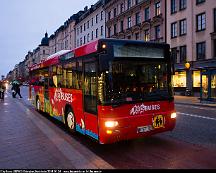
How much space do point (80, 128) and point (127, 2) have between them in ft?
128

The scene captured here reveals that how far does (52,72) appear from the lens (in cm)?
1171

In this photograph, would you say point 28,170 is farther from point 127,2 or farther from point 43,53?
point 43,53

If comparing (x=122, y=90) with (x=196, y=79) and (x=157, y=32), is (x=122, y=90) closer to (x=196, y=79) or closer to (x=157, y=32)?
(x=196, y=79)

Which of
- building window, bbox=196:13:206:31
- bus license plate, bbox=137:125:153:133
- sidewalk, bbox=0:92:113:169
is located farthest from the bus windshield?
building window, bbox=196:13:206:31

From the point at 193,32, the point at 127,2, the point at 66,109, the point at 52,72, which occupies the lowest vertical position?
the point at 66,109

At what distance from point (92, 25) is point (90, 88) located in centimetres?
5384

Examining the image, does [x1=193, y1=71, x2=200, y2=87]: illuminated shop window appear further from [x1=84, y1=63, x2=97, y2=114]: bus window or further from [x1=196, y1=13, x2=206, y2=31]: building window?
[x1=84, y1=63, x2=97, y2=114]: bus window

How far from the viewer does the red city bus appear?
22.6 ft

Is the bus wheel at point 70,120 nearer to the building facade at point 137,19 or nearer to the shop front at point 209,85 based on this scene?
the shop front at point 209,85

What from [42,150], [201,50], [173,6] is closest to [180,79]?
[201,50]

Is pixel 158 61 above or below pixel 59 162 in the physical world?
above

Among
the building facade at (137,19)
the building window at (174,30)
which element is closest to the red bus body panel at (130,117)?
the building window at (174,30)

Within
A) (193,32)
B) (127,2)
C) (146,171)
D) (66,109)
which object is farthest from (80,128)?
(127,2)

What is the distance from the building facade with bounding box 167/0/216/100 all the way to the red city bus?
789 inches
